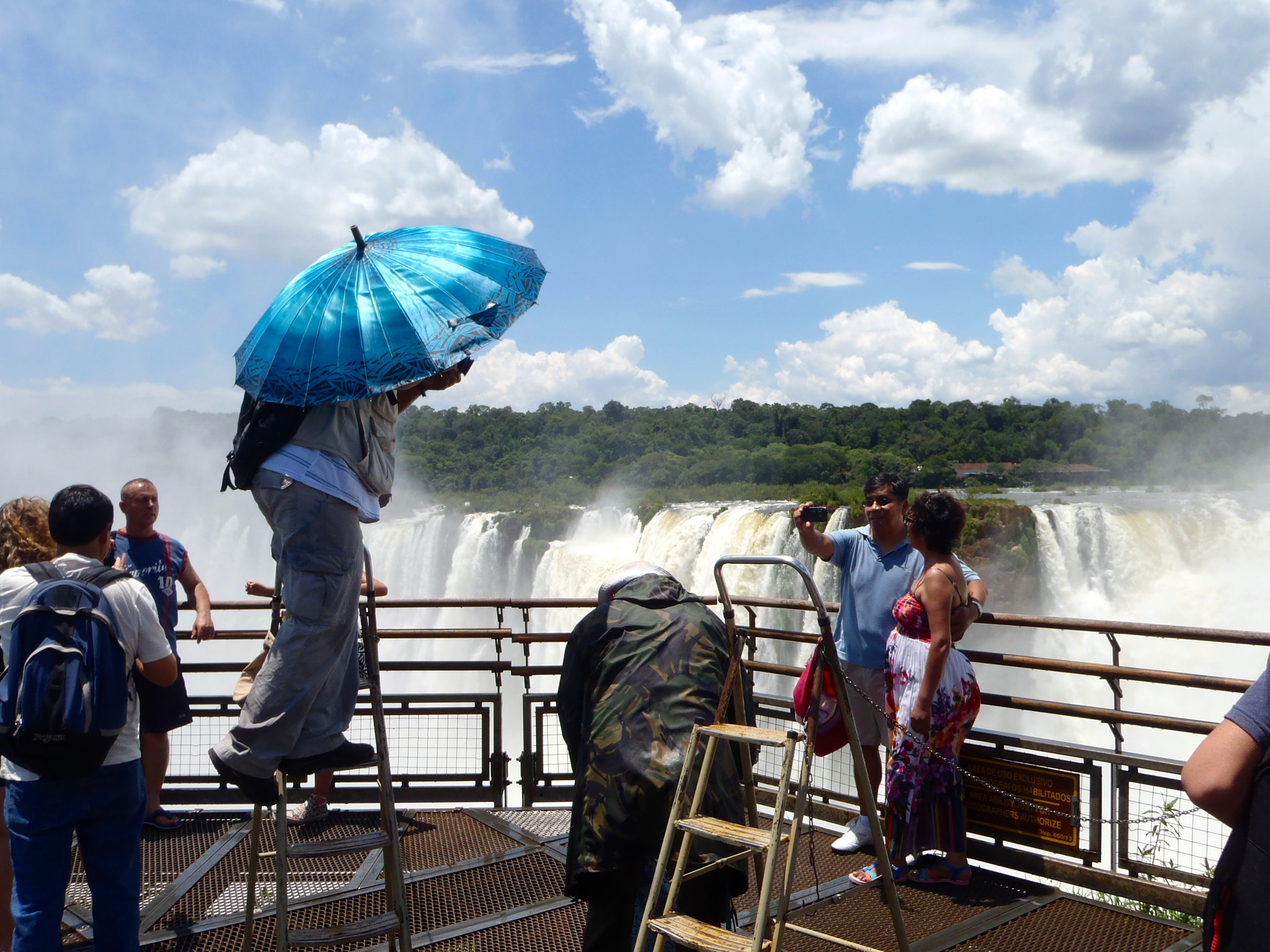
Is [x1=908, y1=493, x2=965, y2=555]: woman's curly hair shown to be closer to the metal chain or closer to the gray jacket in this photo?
the metal chain

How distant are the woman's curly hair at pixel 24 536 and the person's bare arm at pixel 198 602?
1.35m

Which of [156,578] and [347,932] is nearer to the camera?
[347,932]

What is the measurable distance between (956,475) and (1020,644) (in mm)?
13303

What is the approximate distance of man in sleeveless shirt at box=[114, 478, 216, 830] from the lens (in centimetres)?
419

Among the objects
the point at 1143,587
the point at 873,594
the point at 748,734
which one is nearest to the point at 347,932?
the point at 748,734

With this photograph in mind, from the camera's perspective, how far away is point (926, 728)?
369 cm

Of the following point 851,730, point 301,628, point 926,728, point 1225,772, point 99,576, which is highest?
point 99,576

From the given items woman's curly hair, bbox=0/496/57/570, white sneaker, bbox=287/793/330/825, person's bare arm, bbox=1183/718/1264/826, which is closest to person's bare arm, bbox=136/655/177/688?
woman's curly hair, bbox=0/496/57/570

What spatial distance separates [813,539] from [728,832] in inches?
81.1

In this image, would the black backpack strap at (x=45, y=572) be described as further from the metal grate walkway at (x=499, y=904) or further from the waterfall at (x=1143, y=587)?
the waterfall at (x=1143, y=587)

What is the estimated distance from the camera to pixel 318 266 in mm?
2959

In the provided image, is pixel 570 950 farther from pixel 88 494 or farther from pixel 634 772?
pixel 88 494

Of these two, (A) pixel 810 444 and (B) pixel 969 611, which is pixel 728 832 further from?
(A) pixel 810 444

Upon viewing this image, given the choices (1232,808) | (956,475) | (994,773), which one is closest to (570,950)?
(994,773)
